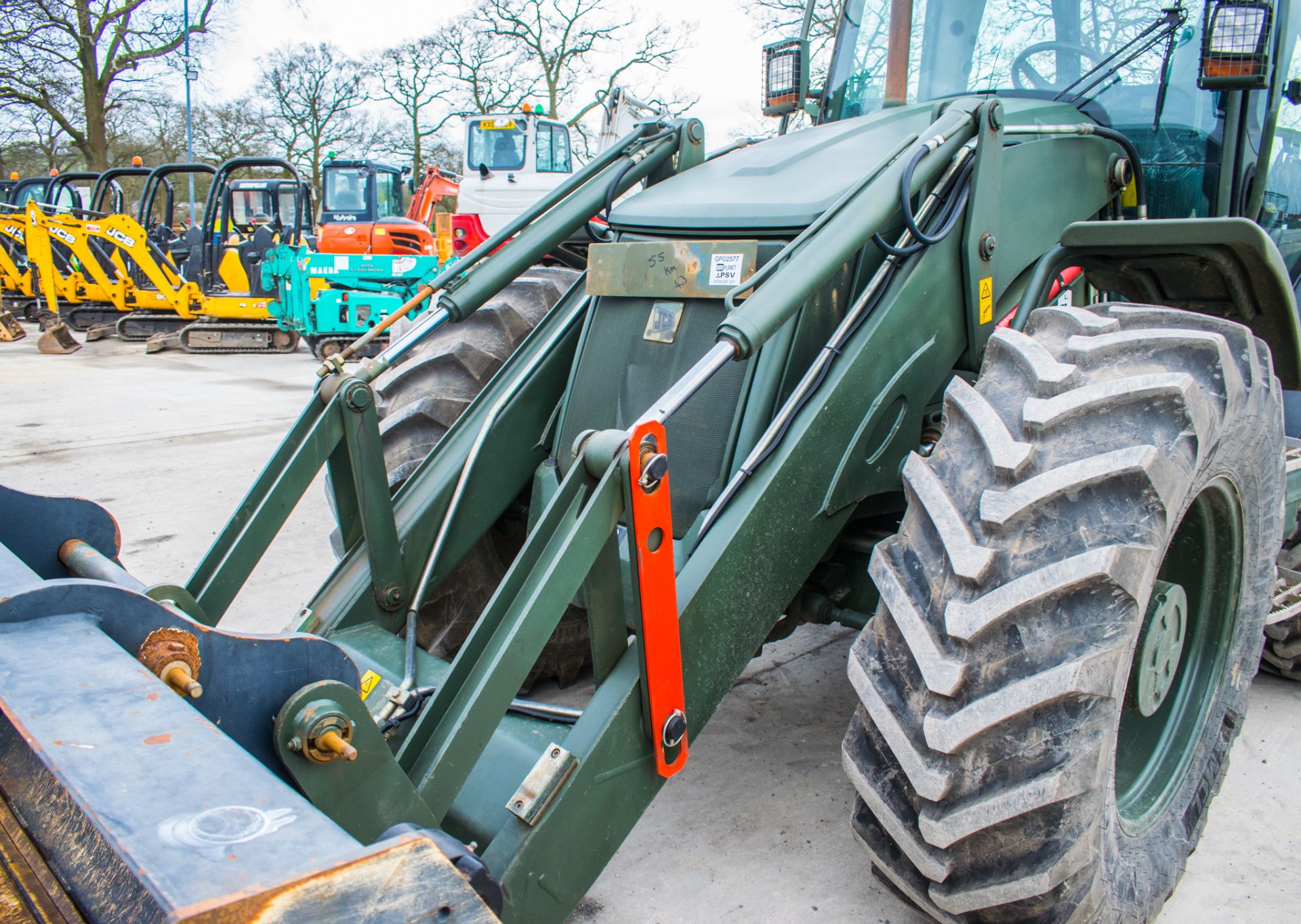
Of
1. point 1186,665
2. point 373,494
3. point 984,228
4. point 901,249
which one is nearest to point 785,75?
point 984,228

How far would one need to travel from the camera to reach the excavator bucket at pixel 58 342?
13.6 m

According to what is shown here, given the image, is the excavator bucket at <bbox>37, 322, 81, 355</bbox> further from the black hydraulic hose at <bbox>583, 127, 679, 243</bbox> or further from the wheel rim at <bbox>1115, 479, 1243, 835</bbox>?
the wheel rim at <bbox>1115, 479, 1243, 835</bbox>

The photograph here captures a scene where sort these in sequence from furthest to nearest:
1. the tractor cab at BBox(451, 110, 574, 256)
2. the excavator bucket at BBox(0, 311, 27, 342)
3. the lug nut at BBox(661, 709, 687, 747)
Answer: the tractor cab at BBox(451, 110, 574, 256) < the excavator bucket at BBox(0, 311, 27, 342) < the lug nut at BBox(661, 709, 687, 747)

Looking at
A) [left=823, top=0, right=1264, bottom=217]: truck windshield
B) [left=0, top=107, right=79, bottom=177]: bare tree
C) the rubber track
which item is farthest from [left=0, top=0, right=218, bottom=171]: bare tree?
[left=823, top=0, right=1264, bottom=217]: truck windshield

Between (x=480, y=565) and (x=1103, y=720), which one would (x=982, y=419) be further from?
(x=480, y=565)

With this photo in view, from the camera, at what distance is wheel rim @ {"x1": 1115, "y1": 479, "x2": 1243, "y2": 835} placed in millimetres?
2395

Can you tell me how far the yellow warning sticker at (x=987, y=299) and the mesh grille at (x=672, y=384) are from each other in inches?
21.1

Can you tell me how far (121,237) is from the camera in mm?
14969

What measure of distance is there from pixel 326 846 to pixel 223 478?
604 cm

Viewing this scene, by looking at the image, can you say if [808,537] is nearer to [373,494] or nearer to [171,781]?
[373,494]

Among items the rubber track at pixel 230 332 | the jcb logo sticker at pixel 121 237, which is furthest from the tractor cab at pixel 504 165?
the jcb logo sticker at pixel 121 237

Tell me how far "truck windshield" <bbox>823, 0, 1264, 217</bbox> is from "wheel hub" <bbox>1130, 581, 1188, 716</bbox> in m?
1.49

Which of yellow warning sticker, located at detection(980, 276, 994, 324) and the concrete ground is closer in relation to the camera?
the concrete ground

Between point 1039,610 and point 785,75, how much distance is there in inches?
97.3
